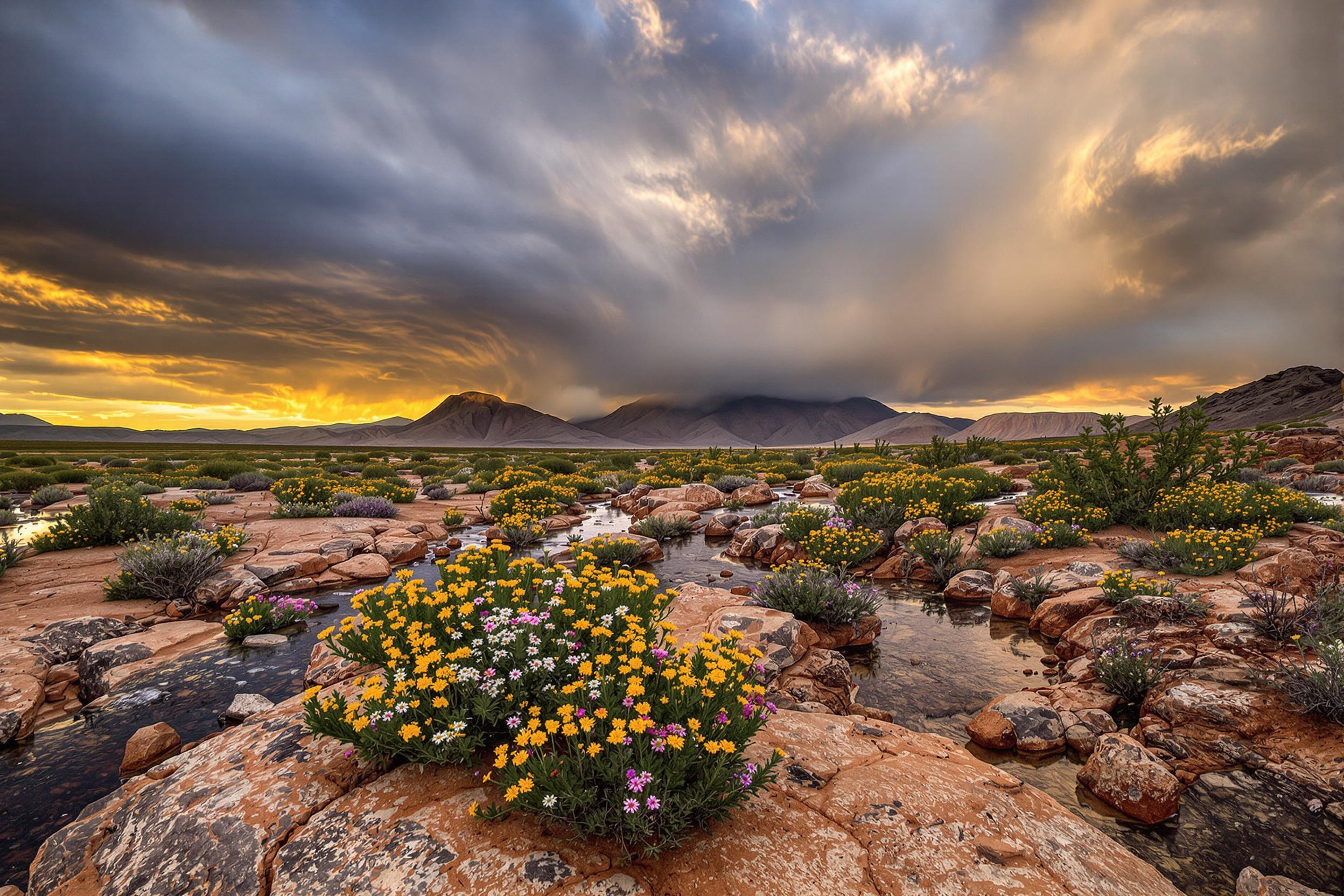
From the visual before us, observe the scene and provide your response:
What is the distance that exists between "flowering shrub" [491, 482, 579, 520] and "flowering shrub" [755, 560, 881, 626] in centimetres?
1052

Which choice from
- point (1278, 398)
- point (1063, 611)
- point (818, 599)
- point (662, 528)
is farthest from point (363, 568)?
point (1278, 398)

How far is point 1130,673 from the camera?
→ 20.0 ft

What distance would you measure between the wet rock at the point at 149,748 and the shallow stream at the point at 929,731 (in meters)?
0.15

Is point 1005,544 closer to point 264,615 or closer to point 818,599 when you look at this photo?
point 818,599

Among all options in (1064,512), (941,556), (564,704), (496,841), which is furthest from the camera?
(1064,512)

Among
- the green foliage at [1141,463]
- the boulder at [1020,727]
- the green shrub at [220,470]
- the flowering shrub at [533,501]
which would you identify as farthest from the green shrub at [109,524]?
the green foliage at [1141,463]

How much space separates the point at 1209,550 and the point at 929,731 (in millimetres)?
7404

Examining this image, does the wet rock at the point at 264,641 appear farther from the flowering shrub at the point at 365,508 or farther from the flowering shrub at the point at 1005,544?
the flowering shrub at the point at 1005,544

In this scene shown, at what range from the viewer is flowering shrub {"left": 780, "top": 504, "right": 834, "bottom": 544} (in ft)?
41.8

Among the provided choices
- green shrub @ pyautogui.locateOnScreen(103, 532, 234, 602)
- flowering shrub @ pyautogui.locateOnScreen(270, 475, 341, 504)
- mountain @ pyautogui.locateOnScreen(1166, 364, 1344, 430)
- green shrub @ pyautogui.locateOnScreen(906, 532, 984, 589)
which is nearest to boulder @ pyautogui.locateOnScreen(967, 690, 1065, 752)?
green shrub @ pyautogui.locateOnScreen(906, 532, 984, 589)

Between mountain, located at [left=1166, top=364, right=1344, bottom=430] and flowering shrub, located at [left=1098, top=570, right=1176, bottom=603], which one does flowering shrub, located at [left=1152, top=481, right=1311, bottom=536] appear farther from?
mountain, located at [left=1166, top=364, right=1344, bottom=430]

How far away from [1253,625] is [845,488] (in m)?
10.5

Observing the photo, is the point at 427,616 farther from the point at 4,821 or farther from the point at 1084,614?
the point at 1084,614

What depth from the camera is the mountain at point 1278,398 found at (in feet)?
Answer: 466
